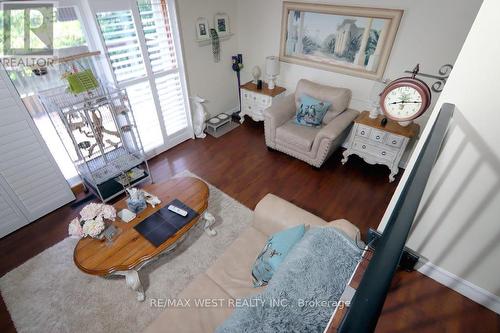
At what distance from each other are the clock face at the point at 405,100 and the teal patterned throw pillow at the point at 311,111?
1.32m

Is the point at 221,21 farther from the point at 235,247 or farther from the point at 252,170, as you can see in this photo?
the point at 235,247

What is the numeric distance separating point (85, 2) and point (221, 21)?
181cm

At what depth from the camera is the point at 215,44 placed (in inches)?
145

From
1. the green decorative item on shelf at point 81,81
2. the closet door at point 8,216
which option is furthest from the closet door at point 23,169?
the green decorative item on shelf at point 81,81

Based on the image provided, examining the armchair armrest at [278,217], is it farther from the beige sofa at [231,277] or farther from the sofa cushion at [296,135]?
the sofa cushion at [296,135]

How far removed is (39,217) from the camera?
2.68 meters

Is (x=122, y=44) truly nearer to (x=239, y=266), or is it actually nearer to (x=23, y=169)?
(x=23, y=169)

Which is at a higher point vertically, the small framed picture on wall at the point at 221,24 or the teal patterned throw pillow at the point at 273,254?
the small framed picture on wall at the point at 221,24

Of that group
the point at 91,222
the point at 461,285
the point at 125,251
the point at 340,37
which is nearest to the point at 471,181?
the point at 461,285

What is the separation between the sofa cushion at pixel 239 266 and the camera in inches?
64.9

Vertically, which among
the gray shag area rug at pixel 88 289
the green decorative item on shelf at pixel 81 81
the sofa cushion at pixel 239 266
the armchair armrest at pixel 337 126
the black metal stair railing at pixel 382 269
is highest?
the black metal stair railing at pixel 382 269

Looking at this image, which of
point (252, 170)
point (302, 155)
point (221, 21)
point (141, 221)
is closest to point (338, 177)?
point (302, 155)

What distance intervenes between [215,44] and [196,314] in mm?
3430

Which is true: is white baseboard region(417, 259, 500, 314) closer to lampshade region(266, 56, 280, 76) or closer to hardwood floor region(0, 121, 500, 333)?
hardwood floor region(0, 121, 500, 333)
